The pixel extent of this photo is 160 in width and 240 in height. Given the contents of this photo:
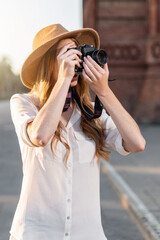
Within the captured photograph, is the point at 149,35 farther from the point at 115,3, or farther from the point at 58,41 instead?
the point at 58,41

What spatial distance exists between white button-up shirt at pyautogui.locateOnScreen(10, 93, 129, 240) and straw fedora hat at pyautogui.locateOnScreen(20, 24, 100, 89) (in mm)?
176

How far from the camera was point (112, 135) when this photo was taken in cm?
226

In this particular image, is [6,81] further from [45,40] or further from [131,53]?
[45,40]

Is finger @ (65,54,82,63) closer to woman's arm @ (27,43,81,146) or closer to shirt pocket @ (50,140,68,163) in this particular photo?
woman's arm @ (27,43,81,146)

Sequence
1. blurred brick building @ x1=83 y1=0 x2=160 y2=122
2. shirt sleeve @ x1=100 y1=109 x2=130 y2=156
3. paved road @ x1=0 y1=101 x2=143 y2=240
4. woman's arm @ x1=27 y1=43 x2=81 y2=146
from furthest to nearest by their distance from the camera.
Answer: blurred brick building @ x1=83 y1=0 x2=160 y2=122 < paved road @ x1=0 y1=101 x2=143 y2=240 < shirt sleeve @ x1=100 y1=109 x2=130 y2=156 < woman's arm @ x1=27 y1=43 x2=81 y2=146

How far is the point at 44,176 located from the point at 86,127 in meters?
0.32

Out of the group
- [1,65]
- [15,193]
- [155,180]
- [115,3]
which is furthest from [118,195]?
[1,65]

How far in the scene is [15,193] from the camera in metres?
7.09

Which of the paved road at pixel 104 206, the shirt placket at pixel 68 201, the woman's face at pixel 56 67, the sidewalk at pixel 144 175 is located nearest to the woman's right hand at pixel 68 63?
the woman's face at pixel 56 67

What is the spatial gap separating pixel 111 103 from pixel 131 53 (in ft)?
64.7

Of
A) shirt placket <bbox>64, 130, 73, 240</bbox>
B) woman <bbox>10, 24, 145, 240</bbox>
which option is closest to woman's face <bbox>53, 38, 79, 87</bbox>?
woman <bbox>10, 24, 145, 240</bbox>

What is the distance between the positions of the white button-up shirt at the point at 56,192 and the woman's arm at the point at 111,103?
21 centimetres

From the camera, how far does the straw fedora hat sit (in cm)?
215

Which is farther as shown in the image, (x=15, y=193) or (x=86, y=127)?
(x=15, y=193)
